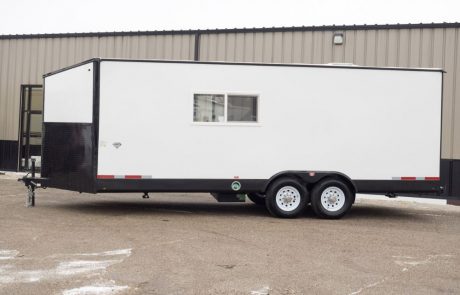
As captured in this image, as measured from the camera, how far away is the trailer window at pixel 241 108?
11969 mm

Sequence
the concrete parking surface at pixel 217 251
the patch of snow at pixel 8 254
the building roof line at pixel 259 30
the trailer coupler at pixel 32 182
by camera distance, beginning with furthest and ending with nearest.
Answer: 1. the building roof line at pixel 259 30
2. the trailer coupler at pixel 32 182
3. the patch of snow at pixel 8 254
4. the concrete parking surface at pixel 217 251

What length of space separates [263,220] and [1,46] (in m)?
14.2

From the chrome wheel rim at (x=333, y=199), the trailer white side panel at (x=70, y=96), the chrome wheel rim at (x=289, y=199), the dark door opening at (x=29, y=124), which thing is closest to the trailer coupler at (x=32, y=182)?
the trailer white side panel at (x=70, y=96)

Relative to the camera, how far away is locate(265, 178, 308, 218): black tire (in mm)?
11898

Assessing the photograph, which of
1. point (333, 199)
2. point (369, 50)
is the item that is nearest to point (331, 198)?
point (333, 199)

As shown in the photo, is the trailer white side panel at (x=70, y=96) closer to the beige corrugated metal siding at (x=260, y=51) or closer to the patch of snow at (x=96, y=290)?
the patch of snow at (x=96, y=290)

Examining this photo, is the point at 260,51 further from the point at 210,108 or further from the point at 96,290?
the point at 96,290

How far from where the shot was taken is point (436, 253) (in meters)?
8.79

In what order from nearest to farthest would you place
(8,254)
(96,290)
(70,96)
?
(96,290) → (8,254) → (70,96)

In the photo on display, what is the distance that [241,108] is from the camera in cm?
1202

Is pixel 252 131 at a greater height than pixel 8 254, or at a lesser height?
greater

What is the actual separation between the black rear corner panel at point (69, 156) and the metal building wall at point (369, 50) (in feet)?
23.6

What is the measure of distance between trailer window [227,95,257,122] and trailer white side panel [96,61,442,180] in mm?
131

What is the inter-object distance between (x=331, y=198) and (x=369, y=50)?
6.59m
